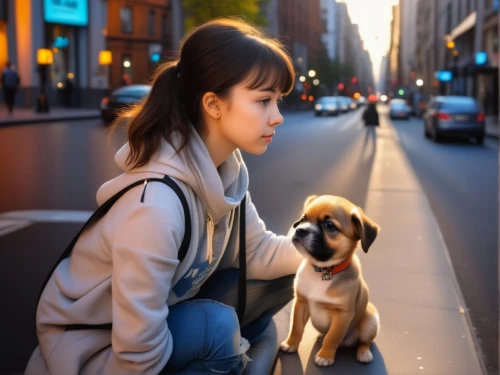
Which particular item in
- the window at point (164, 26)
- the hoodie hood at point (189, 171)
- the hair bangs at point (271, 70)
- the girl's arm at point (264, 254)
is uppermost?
the window at point (164, 26)

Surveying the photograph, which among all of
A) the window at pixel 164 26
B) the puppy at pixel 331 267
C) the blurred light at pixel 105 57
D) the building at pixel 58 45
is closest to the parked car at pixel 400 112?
the window at pixel 164 26

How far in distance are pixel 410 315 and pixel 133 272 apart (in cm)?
233

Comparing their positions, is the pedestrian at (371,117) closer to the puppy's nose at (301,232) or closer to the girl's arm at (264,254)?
the girl's arm at (264,254)

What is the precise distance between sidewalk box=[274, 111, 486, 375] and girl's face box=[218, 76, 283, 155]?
1207 millimetres

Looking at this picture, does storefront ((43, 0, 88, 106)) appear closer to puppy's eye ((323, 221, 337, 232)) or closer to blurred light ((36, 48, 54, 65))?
blurred light ((36, 48, 54, 65))

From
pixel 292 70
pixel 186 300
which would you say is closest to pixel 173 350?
pixel 186 300

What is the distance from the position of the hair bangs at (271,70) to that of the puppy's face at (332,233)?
615 millimetres

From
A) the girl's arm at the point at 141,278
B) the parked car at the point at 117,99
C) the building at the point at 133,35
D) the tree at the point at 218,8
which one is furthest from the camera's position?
the building at the point at 133,35

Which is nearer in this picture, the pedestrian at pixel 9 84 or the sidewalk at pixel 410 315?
the sidewalk at pixel 410 315

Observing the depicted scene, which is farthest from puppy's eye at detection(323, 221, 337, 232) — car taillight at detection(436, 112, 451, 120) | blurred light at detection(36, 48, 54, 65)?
blurred light at detection(36, 48, 54, 65)

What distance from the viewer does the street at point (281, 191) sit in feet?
14.4

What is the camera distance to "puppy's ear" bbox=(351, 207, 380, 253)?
2846 millimetres

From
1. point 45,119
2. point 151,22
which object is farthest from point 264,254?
point 151,22

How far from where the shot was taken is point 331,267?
2.96m
